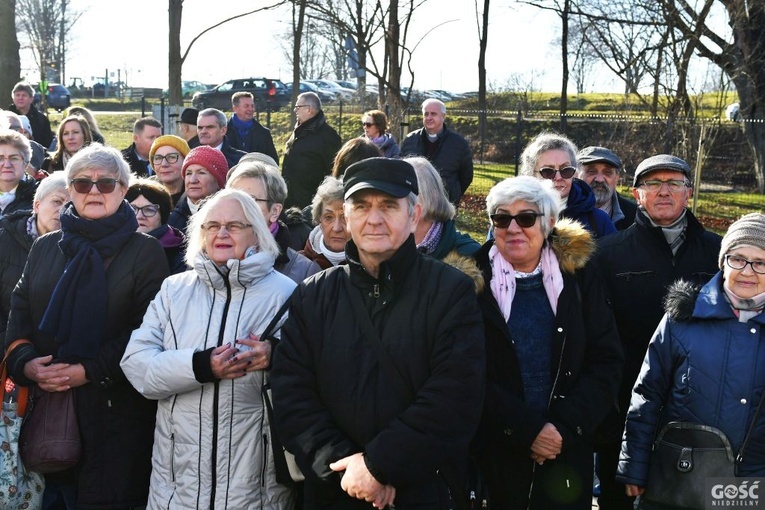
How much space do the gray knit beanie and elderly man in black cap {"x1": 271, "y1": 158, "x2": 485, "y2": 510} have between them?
1.30m

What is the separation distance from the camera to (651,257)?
163 inches

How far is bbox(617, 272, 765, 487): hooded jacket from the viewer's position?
3.43 m

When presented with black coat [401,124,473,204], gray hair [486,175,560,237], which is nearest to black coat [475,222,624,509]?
gray hair [486,175,560,237]

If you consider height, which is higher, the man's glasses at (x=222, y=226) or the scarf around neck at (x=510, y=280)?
the man's glasses at (x=222, y=226)

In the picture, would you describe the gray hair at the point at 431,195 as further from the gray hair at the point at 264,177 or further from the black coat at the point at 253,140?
the black coat at the point at 253,140

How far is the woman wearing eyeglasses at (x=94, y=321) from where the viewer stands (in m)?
3.78

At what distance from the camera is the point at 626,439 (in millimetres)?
3719

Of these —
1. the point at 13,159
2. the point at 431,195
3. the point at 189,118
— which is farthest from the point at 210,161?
the point at 189,118

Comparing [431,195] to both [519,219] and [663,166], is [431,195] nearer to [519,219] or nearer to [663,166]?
[519,219]

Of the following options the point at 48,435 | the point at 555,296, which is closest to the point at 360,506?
the point at 555,296

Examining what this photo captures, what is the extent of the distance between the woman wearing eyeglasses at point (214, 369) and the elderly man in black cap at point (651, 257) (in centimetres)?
174

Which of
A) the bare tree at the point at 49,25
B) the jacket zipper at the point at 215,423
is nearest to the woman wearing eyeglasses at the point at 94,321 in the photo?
the jacket zipper at the point at 215,423

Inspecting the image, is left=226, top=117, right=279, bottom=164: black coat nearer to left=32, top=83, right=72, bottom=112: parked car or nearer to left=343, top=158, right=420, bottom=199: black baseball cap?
left=343, top=158, right=420, bottom=199: black baseball cap

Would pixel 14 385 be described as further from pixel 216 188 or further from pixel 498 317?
pixel 498 317
